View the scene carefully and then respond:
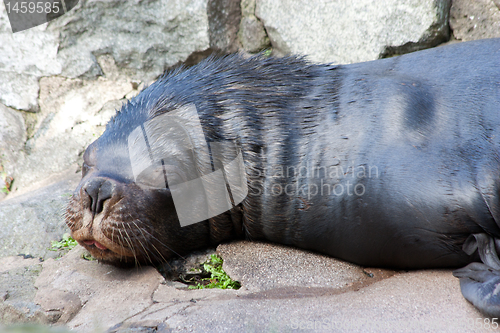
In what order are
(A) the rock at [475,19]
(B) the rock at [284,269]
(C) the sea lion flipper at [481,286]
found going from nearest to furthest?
1. (C) the sea lion flipper at [481,286]
2. (B) the rock at [284,269]
3. (A) the rock at [475,19]

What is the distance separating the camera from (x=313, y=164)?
10.2 ft

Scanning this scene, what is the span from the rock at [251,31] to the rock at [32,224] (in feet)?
8.73

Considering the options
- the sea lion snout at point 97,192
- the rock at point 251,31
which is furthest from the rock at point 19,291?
the rock at point 251,31

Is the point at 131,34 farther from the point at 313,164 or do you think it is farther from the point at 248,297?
the point at 248,297

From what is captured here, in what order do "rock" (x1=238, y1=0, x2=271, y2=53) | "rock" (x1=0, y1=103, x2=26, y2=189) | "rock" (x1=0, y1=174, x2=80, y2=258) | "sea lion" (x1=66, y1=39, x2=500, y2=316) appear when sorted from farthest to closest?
"rock" (x1=238, y1=0, x2=271, y2=53) → "rock" (x1=0, y1=103, x2=26, y2=189) → "rock" (x1=0, y1=174, x2=80, y2=258) → "sea lion" (x1=66, y1=39, x2=500, y2=316)

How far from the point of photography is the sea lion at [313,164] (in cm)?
283

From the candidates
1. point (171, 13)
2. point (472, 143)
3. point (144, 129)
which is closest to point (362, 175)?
point (472, 143)

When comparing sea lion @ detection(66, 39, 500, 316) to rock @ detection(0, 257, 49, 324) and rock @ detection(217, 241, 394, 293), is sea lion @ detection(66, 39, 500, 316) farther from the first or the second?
rock @ detection(0, 257, 49, 324)

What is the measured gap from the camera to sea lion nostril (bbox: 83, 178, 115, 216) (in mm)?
3000

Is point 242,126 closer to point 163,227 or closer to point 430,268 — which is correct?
point 163,227

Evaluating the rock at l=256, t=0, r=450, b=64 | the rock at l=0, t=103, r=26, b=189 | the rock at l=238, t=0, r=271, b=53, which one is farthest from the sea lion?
the rock at l=0, t=103, r=26, b=189

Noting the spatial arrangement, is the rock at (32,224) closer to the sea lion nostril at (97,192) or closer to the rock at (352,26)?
the sea lion nostril at (97,192)

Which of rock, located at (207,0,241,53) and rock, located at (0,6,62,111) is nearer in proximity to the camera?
rock, located at (0,6,62,111)

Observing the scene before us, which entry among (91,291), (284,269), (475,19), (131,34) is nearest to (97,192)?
(91,291)
